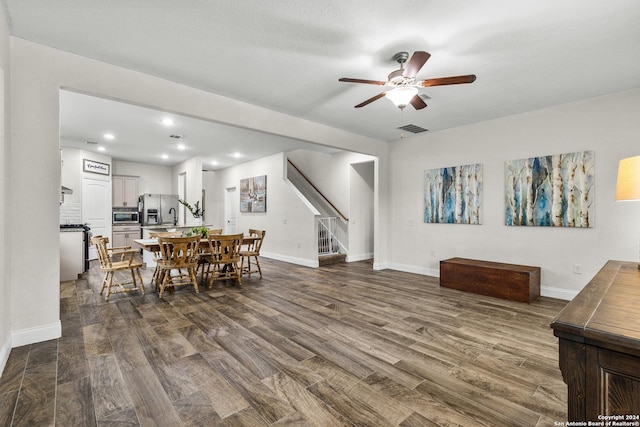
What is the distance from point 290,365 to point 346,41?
2.77 m

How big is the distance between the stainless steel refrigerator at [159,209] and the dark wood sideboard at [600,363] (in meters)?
9.76

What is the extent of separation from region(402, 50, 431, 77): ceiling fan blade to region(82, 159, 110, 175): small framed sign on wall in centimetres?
814

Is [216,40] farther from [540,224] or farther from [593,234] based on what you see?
[593,234]

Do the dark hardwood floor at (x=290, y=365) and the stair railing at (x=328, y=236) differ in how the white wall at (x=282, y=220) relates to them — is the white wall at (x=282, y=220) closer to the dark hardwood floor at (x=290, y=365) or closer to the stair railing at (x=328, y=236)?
the stair railing at (x=328, y=236)

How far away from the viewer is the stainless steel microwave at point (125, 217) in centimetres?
841

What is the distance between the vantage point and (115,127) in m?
5.38

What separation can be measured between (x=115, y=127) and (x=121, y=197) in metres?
4.11

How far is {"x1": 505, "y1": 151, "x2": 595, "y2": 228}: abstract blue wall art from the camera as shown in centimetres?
390

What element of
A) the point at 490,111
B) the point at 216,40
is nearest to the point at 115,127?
the point at 216,40

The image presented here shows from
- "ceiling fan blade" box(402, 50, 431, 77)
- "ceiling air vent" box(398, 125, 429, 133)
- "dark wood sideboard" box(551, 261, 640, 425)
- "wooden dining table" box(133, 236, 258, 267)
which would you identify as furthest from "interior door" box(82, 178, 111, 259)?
"dark wood sideboard" box(551, 261, 640, 425)

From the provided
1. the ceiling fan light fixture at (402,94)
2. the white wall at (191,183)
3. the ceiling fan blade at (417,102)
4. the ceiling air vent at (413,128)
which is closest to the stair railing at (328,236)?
the ceiling air vent at (413,128)

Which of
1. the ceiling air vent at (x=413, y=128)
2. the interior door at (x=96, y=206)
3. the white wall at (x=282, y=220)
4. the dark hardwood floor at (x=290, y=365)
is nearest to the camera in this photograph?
the dark hardwood floor at (x=290, y=365)

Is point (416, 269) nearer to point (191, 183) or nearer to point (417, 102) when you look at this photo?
point (417, 102)

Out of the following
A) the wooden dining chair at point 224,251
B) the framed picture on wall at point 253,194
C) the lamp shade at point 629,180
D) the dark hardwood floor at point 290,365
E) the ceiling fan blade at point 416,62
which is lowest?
the dark hardwood floor at point 290,365
